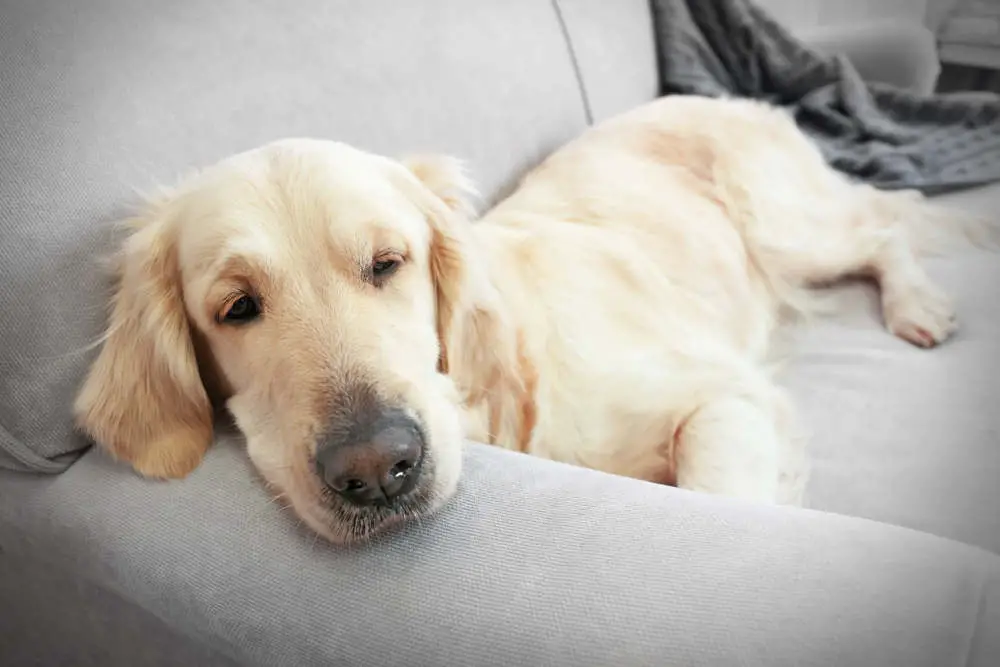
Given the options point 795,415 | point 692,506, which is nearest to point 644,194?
point 795,415

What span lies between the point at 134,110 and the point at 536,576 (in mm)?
945

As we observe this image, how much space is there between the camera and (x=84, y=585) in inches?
44.3

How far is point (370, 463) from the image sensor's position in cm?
86

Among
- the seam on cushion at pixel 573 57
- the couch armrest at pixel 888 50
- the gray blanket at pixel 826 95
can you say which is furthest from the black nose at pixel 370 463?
the couch armrest at pixel 888 50

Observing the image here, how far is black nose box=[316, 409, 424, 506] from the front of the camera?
0.86m

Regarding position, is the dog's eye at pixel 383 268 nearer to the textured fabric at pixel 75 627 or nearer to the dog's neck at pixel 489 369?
the dog's neck at pixel 489 369

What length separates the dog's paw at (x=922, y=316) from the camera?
1.58 metres

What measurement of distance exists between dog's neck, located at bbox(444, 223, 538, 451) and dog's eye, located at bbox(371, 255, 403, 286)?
0.16m

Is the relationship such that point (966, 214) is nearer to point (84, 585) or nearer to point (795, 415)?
point (795, 415)

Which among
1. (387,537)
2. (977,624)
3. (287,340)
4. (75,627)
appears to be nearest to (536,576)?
(387,537)

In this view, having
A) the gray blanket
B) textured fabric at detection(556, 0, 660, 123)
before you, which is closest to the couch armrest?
the gray blanket

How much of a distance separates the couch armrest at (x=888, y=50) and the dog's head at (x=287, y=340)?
263 centimetres

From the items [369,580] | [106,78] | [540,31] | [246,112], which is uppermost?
[106,78]

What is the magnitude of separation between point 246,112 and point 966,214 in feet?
6.39
